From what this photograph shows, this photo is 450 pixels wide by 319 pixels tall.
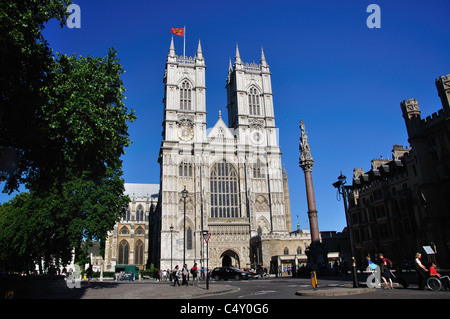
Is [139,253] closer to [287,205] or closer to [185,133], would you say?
[185,133]

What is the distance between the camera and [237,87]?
192ft

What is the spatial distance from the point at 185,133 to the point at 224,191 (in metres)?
11.4

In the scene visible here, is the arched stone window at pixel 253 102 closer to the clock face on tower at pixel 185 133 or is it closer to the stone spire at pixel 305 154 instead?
the clock face on tower at pixel 185 133

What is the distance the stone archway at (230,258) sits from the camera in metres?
48.4

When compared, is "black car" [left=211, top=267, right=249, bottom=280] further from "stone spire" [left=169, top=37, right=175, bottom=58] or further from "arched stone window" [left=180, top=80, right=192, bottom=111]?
"stone spire" [left=169, top=37, right=175, bottom=58]

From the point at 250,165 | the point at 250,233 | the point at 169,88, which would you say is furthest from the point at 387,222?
the point at 169,88

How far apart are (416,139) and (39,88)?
2780 cm

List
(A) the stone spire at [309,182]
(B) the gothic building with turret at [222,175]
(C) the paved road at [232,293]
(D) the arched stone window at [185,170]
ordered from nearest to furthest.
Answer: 1. (C) the paved road at [232,293]
2. (A) the stone spire at [309,182]
3. (B) the gothic building with turret at [222,175]
4. (D) the arched stone window at [185,170]

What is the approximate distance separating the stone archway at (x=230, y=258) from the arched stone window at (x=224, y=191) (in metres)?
5.57

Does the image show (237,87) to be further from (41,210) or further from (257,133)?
(41,210)

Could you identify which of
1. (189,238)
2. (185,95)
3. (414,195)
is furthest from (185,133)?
(414,195)

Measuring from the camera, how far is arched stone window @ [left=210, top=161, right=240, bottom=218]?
5162 cm

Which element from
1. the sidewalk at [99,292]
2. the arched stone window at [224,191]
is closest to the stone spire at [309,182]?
the sidewalk at [99,292]
